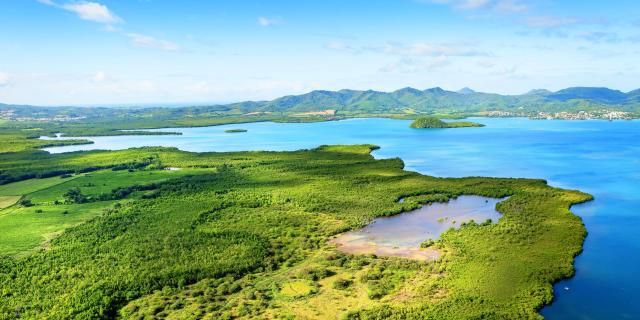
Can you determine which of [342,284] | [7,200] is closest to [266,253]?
[342,284]

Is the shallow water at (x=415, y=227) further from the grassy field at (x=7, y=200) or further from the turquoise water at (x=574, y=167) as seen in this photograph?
the grassy field at (x=7, y=200)

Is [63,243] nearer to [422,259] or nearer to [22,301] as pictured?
[22,301]

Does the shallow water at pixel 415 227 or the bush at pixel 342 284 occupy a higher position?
the shallow water at pixel 415 227

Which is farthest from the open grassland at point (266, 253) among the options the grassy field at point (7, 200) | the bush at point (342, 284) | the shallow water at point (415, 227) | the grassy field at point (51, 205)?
the grassy field at point (7, 200)

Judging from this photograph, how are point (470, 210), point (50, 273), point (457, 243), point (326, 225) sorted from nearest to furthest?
1. point (50, 273)
2. point (457, 243)
3. point (326, 225)
4. point (470, 210)

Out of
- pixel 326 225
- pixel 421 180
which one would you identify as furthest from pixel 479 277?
pixel 421 180

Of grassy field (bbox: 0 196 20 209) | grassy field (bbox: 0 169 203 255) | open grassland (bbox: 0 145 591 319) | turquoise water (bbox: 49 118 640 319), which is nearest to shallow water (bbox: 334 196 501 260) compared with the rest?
open grassland (bbox: 0 145 591 319)

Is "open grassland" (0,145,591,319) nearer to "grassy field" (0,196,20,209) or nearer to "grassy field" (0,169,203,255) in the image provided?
"grassy field" (0,169,203,255)
